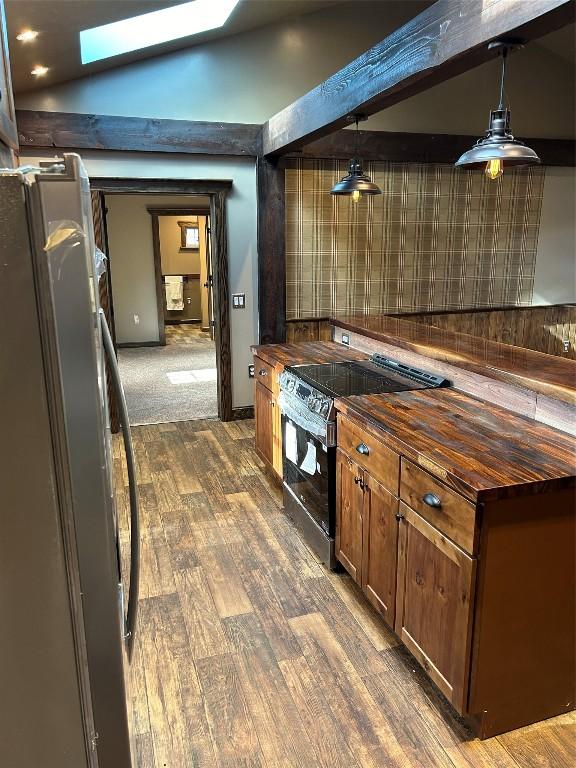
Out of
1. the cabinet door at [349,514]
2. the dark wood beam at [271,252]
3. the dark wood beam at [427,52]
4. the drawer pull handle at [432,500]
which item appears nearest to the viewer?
the drawer pull handle at [432,500]

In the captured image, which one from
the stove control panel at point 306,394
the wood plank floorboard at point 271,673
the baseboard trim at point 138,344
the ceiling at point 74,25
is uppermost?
the ceiling at point 74,25

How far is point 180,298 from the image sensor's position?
10.2 metres

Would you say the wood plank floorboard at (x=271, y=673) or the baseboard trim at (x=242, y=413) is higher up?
the baseboard trim at (x=242, y=413)

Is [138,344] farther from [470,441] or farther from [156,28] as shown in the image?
[470,441]

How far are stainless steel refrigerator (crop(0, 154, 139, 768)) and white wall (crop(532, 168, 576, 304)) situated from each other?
216 inches

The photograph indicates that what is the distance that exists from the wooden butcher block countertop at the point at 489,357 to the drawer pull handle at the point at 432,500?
2.00ft

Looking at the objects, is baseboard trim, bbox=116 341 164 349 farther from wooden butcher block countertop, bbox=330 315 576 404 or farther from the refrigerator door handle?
the refrigerator door handle

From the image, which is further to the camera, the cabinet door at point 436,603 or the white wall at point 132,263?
the white wall at point 132,263

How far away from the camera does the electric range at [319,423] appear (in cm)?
259

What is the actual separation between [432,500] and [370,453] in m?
0.45

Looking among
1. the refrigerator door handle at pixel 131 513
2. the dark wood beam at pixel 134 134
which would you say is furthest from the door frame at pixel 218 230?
the refrigerator door handle at pixel 131 513

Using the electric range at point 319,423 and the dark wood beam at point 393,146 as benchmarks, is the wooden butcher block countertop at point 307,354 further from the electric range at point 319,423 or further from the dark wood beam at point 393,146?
the dark wood beam at point 393,146

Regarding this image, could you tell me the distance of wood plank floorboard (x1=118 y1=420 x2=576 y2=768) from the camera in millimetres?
1737

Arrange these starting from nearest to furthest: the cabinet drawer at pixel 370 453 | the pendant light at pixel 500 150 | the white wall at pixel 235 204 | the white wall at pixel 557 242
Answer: the cabinet drawer at pixel 370 453, the pendant light at pixel 500 150, the white wall at pixel 235 204, the white wall at pixel 557 242
